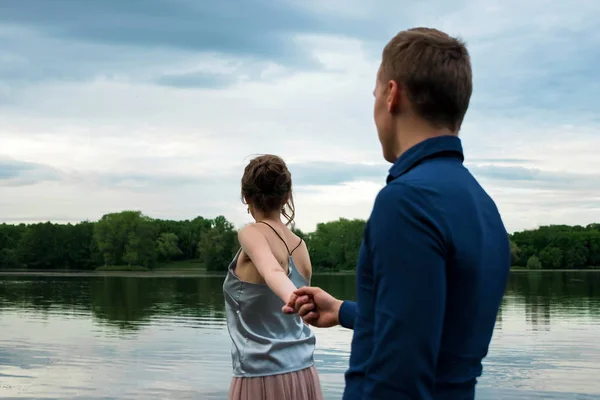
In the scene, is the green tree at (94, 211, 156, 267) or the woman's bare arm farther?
the green tree at (94, 211, 156, 267)

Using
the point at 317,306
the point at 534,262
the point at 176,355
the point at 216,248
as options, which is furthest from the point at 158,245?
the point at 317,306

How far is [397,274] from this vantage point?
191 centimetres

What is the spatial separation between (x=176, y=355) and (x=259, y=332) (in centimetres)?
1812

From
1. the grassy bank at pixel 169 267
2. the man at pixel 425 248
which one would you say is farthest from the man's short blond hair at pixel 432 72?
the grassy bank at pixel 169 267

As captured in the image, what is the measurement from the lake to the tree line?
99169 millimetres

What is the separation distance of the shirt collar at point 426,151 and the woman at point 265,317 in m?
2.25

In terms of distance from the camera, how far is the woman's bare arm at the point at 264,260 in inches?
150

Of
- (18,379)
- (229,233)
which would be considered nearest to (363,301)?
(18,379)

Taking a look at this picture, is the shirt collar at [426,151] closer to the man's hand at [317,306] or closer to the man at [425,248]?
the man at [425,248]

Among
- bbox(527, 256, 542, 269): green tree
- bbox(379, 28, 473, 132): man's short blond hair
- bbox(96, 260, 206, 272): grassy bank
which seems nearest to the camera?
bbox(379, 28, 473, 132): man's short blond hair

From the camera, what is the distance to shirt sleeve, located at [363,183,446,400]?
1884 millimetres

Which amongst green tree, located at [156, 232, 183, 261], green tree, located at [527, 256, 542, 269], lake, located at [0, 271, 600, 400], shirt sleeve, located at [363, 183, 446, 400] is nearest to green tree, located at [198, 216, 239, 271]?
green tree, located at [156, 232, 183, 261]

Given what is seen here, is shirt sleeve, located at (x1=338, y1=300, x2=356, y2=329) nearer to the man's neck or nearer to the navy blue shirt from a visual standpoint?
the navy blue shirt

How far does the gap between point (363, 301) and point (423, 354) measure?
288 millimetres
